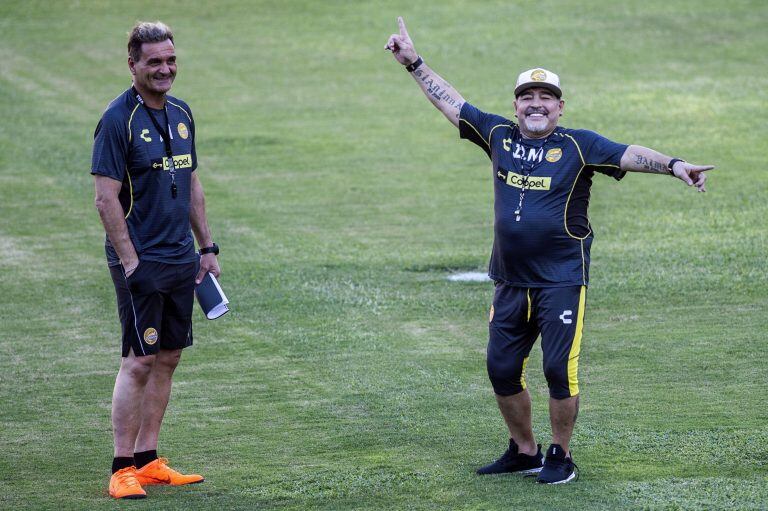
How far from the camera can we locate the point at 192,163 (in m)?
6.83

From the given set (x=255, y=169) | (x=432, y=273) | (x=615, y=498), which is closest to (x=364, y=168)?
(x=255, y=169)

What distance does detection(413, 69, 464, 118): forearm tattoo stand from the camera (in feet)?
23.3

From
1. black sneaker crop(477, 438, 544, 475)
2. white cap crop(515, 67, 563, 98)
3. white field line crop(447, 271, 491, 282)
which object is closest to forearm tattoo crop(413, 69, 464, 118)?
white cap crop(515, 67, 563, 98)

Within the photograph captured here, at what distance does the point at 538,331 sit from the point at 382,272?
5.77 m

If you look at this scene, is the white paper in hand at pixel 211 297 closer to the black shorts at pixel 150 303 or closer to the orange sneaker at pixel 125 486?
the black shorts at pixel 150 303

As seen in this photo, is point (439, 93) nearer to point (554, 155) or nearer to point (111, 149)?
point (554, 155)

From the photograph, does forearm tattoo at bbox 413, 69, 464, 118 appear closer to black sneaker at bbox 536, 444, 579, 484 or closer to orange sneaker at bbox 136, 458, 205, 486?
black sneaker at bbox 536, 444, 579, 484

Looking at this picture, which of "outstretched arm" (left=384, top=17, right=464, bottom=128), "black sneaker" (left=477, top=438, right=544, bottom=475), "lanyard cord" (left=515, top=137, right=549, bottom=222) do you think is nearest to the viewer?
"lanyard cord" (left=515, top=137, right=549, bottom=222)

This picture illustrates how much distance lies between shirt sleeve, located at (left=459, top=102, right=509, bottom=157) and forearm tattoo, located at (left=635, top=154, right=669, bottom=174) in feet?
2.69

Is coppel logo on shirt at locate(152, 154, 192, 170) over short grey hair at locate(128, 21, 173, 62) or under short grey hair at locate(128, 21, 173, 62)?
under

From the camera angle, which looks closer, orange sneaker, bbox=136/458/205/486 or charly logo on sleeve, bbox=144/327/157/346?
charly logo on sleeve, bbox=144/327/157/346

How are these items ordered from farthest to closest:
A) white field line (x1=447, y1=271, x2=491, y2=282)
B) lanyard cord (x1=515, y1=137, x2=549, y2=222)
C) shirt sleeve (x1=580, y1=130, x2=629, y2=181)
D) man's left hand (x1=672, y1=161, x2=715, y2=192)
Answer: white field line (x1=447, y1=271, x2=491, y2=282), lanyard cord (x1=515, y1=137, x2=549, y2=222), shirt sleeve (x1=580, y1=130, x2=629, y2=181), man's left hand (x1=672, y1=161, x2=715, y2=192)

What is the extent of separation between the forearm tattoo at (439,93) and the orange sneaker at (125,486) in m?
2.65

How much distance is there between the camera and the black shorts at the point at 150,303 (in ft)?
21.5
